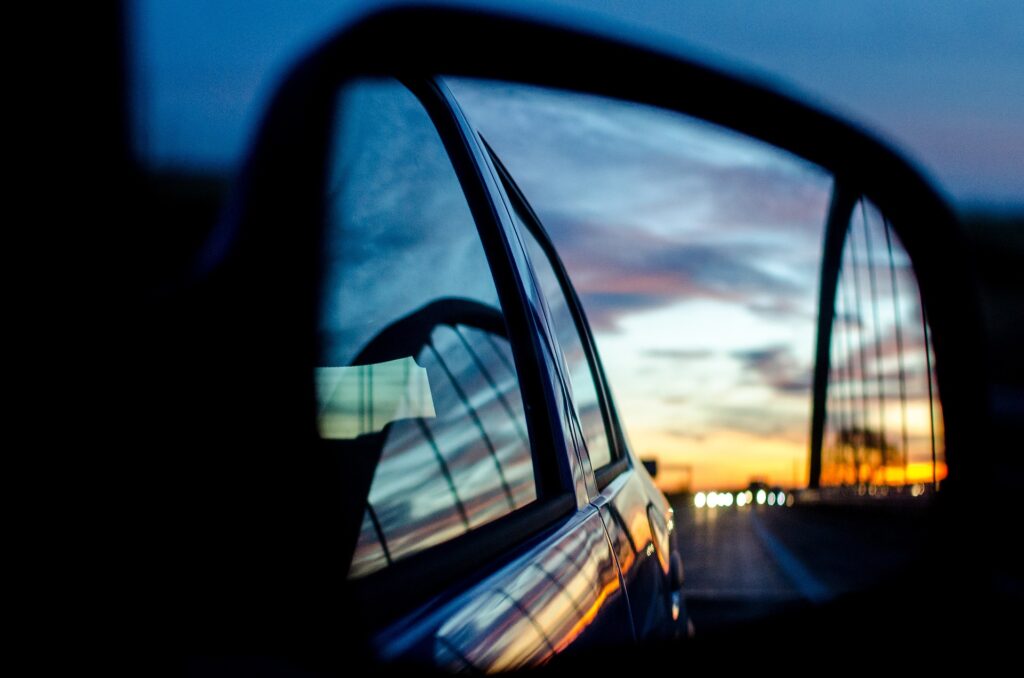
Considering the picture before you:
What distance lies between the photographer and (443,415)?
2.05 metres

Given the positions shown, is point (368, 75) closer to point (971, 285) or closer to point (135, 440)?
point (135, 440)

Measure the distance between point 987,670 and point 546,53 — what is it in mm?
2251

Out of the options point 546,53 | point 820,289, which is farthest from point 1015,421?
point 546,53

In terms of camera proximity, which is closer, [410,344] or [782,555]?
[410,344]

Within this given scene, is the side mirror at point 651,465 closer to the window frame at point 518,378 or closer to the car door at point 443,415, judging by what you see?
the car door at point 443,415

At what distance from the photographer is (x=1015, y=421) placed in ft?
60.8

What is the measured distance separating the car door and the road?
0.53 meters

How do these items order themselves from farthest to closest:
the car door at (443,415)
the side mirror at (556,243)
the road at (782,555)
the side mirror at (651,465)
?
the road at (782,555)
the side mirror at (651,465)
the car door at (443,415)
the side mirror at (556,243)

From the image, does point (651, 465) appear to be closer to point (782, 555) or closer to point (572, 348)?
point (572, 348)

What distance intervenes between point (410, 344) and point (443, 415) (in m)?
0.17

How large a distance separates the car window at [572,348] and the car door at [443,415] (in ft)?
0.68

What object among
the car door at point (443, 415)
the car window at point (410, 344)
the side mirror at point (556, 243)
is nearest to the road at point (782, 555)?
the side mirror at point (556, 243)

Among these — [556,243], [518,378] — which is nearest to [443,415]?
[518,378]

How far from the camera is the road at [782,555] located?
346 cm
